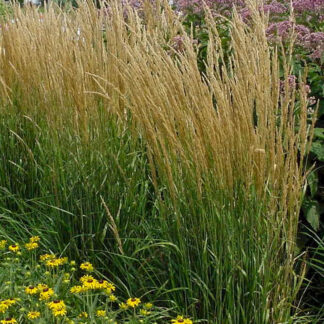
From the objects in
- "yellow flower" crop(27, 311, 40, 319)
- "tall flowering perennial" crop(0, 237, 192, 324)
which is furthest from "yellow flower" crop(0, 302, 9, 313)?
"yellow flower" crop(27, 311, 40, 319)

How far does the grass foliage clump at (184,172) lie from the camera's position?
2.48 meters

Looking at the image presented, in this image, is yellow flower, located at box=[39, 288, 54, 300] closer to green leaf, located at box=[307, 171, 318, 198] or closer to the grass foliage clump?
the grass foliage clump

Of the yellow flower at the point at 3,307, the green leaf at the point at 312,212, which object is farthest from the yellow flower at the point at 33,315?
the green leaf at the point at 312,212

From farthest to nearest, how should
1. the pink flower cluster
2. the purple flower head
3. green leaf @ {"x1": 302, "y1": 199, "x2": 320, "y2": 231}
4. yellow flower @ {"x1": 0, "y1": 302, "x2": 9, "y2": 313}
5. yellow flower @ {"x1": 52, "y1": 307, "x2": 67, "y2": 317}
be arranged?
the pink flower cluster
the purple flower head
green leaf @ {"x1": 302, "y1": 199, "x2": 320, "y2": 231}
yellow flower @ {"x1": 0, "y1": 302, "x2": 9, "y2": 313}
yellow flower @ {"x1": 52, "y1": 307, "x2": 67, "y2": 317}

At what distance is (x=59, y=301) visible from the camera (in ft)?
8.12

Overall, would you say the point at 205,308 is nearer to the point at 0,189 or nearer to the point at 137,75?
the point at 137,75

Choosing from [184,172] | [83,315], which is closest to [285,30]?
[184,172]

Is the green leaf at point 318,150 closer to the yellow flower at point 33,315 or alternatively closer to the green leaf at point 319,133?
the green leaf at point 319,133

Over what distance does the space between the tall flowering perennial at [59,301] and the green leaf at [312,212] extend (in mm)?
786

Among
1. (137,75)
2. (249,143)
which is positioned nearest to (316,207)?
(249,143)

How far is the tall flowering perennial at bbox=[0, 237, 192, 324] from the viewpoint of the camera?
2.49 meters

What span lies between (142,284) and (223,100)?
90 cm

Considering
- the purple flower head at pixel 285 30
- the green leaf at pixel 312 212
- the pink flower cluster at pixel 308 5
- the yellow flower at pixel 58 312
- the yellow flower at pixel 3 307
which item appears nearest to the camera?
the yellow flower at pixel 58 312

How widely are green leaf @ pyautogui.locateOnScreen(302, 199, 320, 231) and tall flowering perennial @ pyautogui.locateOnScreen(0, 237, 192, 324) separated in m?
0.79
